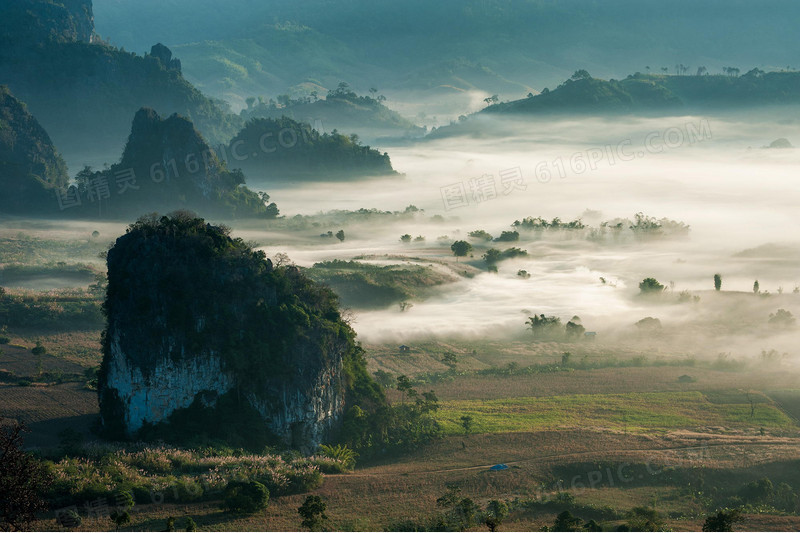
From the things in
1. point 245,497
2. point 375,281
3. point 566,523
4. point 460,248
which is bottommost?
point 566,523

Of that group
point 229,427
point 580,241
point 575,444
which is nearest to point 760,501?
point 575,444

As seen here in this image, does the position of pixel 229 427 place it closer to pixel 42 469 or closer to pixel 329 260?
pixel 42 469

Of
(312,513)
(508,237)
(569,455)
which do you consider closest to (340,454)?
(312,513)

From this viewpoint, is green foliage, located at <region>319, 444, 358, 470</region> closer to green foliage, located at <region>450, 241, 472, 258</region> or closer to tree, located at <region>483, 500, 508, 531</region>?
tree, located at <region>483, 500, 508, 531</region>

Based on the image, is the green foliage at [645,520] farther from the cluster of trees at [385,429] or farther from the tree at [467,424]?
the cluster of trees at [385,429]

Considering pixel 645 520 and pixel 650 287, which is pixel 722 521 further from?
pixel 650 287

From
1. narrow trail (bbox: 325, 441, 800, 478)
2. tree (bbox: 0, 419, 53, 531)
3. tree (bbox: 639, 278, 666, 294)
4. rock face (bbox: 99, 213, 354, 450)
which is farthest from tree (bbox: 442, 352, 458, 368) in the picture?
tree (bbox: 0, 419, 53, 531)
